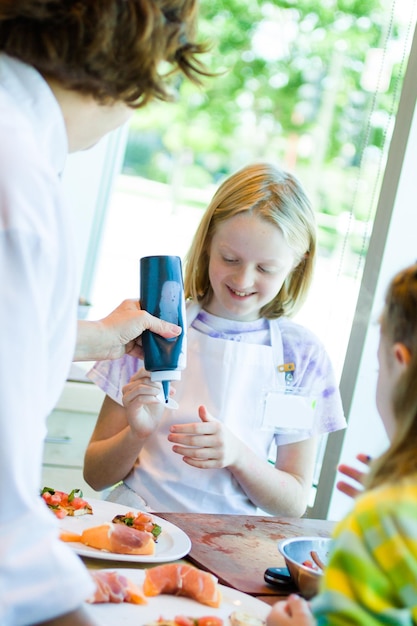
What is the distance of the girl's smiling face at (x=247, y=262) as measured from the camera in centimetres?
179

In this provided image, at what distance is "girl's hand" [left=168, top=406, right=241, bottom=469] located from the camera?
5.37 ft

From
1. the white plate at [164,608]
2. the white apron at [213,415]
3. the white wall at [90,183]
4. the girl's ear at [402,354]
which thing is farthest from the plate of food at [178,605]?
the white wall at [90,183]

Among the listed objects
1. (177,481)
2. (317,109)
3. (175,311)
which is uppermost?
(317,109)

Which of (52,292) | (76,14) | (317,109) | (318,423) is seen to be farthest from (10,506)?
(317,109)

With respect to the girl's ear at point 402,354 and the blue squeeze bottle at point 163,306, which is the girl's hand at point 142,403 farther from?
the girl's ear at point 402,354

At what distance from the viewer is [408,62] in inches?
91.3

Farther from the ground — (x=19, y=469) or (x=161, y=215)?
(x=161, y=215)

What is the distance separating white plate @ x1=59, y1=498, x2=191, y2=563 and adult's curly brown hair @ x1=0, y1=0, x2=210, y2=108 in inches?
26.3

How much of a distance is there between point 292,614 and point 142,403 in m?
0.70

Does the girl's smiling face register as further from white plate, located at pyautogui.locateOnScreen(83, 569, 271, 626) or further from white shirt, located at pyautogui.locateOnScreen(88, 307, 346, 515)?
white plate, located at pyautogui.locateOnScreen(83, 569, 271, 626)

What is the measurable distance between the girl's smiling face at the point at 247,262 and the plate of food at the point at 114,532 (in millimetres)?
556

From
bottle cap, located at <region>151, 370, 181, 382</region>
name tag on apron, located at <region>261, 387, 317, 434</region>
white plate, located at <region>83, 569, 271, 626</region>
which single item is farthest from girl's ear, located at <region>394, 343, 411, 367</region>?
name tag on apron, located at <region>261, 387, 317, 434</region>

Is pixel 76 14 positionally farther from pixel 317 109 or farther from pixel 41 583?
pixel 317 109

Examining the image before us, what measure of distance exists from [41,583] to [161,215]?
473 cm
